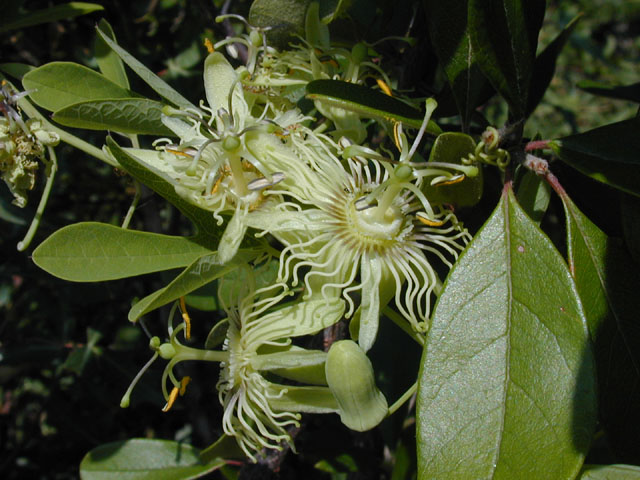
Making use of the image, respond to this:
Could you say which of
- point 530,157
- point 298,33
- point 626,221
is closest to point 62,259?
point 298,33

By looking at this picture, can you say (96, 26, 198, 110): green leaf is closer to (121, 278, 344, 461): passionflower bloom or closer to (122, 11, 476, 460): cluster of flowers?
(122, 11, 476, 460): cluster of flowers

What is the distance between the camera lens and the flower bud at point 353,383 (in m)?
0.82

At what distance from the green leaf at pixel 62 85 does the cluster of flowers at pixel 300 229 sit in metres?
0.15

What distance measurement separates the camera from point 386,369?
1468mm

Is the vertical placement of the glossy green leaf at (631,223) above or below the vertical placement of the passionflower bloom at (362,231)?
above

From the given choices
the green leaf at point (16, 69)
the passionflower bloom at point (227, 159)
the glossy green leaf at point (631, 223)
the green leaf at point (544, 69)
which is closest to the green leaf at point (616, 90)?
the green leaf at point (544, 69)

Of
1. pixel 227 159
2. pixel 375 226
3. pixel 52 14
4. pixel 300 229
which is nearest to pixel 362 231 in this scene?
pixel 375 226

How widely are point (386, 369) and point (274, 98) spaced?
68 cm

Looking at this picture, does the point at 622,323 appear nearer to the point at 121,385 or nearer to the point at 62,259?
the point at 62,259

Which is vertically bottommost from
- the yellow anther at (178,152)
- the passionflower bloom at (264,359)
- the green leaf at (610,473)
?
the passionflower bloom at (264,359)

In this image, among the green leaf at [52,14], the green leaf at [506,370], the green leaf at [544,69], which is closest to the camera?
the green leaf at [506,370]

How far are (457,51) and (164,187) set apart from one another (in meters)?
0.52

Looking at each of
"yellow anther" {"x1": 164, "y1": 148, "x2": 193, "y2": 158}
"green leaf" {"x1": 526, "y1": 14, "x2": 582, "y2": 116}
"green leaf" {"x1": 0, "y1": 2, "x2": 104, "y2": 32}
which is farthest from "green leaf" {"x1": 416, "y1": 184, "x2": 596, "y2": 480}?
"green leaf" {"x1": 0, "y1": 2, "x2": 104, "y2": 32}

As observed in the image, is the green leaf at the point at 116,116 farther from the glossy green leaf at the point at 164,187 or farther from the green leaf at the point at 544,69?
the green leaf at the point at 544,69
